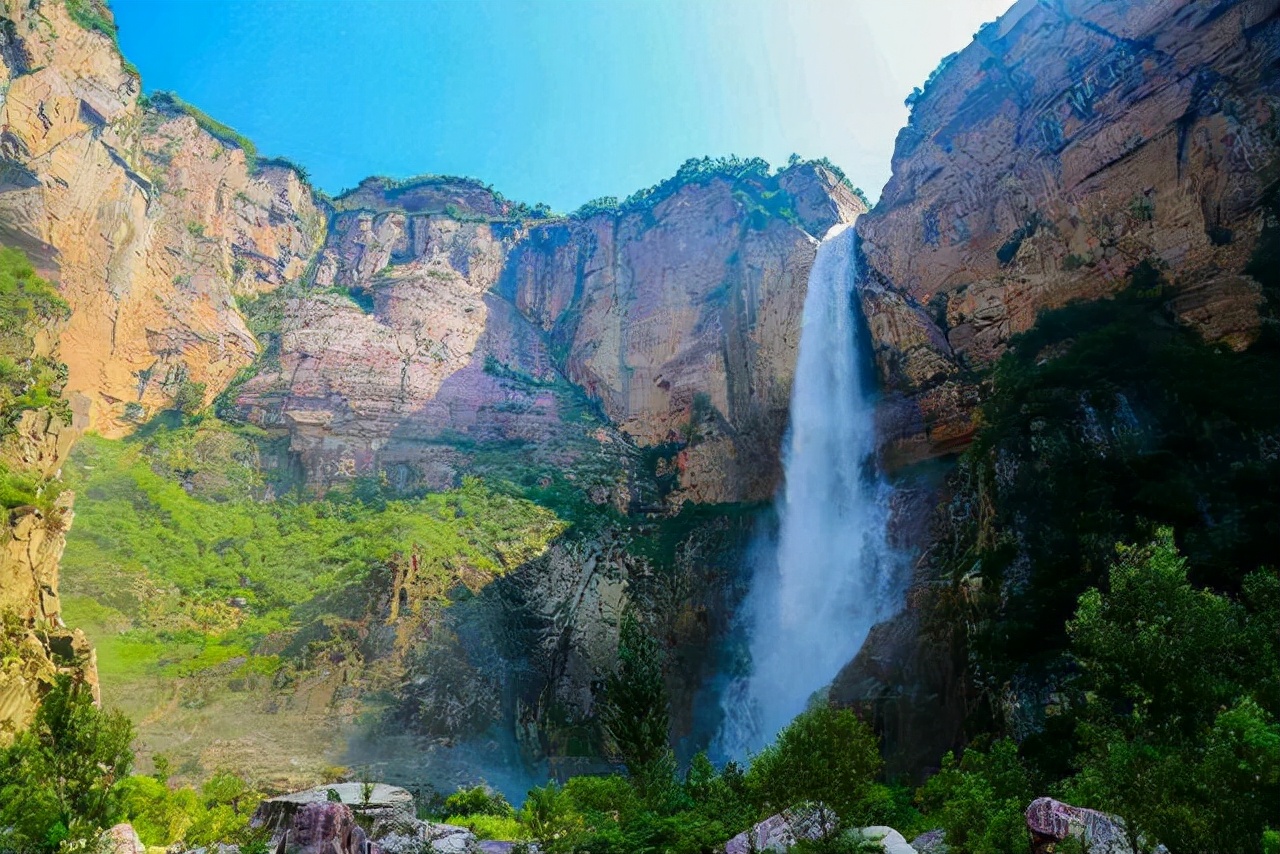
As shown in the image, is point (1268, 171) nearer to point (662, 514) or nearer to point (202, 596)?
point (662, 514)

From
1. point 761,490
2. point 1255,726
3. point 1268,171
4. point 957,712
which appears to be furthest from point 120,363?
point 1268,171

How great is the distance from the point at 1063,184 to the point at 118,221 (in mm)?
46645

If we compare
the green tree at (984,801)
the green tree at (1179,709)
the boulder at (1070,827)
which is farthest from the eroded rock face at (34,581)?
the green tree at (1179,709)

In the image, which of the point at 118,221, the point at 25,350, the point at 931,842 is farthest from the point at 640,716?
the point at 118,221

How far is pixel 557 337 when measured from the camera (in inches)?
2147

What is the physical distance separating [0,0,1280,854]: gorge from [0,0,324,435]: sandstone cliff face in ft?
0.77

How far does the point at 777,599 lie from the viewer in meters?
36.1

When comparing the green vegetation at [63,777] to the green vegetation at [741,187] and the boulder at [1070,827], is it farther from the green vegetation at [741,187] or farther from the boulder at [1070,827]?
the green vegetation at [741,187]

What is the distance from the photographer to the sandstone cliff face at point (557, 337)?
4259 centimetres

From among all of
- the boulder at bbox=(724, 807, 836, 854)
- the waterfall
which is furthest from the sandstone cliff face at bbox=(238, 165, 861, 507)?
the boulder at bbox=(724, 807, 836, 854)

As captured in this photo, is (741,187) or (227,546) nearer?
(227,546)

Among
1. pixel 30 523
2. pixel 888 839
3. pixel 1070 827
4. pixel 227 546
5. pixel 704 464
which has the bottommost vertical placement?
pixel 888 839

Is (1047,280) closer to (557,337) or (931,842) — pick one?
(931,842)

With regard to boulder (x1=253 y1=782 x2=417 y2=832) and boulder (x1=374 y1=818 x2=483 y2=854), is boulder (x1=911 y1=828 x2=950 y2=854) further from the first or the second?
boulder (x1=253 y1=782 x2=417 y2=832)
